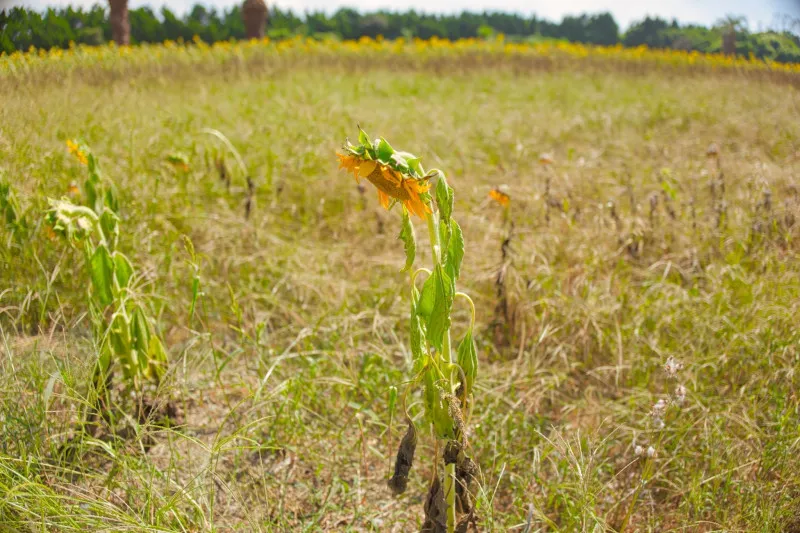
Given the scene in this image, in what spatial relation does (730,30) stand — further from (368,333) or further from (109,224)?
(109,224)

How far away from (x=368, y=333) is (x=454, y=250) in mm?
1100

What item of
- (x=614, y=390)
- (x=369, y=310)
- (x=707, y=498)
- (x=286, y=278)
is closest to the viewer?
(x=707, y=498)

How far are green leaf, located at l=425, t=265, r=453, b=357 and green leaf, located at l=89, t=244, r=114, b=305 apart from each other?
81cm

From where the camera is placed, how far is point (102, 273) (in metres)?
1.32

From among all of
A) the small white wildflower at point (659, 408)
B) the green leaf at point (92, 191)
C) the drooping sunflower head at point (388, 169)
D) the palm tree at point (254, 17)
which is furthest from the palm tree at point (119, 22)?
the palm tree at point (254, 17)

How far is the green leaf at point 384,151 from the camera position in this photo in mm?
834

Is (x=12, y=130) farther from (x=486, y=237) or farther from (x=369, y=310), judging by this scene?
(x=486, y=237)

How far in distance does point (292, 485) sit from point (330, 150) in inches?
87.9

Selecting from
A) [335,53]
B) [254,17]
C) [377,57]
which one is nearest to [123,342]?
[335,53]

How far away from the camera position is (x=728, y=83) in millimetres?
5234

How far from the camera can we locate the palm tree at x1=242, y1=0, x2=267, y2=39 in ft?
25.0

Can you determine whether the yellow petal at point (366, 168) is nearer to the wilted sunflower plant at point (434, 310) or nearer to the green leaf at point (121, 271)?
the wilted sunflower plant at point (434, 310)

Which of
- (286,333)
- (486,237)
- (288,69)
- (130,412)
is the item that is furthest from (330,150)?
(288,69)

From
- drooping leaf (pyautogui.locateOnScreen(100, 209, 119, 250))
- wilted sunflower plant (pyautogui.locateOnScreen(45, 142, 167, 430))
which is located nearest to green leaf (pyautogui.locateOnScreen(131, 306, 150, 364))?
wilted sunflower plant (pyautogui.locateOnScreen(45, 142, 167, 430))
